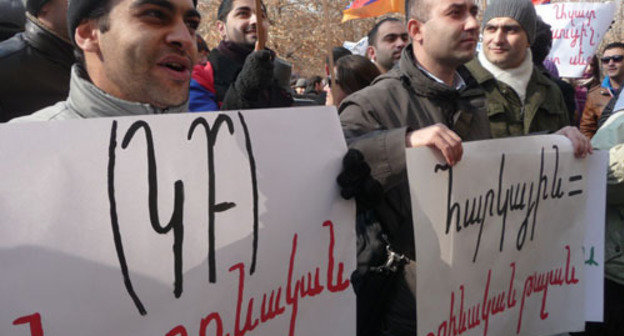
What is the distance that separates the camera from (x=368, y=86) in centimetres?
222

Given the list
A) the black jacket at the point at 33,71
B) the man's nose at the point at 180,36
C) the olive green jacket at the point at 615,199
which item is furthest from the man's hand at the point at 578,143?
the black jacket at the point at 33,71

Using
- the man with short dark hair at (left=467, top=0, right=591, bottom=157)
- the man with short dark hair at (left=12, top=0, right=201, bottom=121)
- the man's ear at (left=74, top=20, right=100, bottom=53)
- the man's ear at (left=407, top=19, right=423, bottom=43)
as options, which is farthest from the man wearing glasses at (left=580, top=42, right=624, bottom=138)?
the man's ear at (left=74, top=20, right=100, bottom=53)

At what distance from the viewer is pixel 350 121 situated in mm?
1865

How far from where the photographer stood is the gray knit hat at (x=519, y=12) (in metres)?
A: 3.17

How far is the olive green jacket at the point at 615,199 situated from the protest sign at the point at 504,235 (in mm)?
103

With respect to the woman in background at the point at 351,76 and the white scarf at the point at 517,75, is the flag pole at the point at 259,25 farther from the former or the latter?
the white scarf at the point at 517,75

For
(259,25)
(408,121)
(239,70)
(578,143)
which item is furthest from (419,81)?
(239,70)

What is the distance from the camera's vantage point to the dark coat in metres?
1.62

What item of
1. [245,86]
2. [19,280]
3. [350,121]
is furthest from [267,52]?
[19,280]

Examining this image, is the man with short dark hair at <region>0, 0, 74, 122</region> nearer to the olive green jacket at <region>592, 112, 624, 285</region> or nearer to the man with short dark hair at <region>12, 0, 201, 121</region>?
the man with short dark hair at <region>12, 0, 201, 121</region>

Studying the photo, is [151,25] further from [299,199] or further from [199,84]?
[199,84]

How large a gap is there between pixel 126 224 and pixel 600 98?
582 centimetres

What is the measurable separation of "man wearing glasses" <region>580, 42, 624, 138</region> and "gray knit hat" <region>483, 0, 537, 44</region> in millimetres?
2547

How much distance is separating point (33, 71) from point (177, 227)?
5.53 ft
